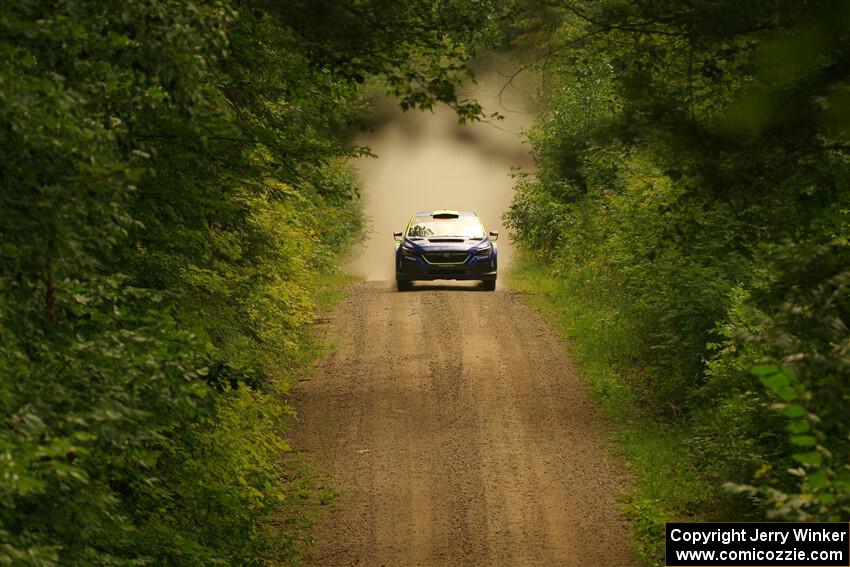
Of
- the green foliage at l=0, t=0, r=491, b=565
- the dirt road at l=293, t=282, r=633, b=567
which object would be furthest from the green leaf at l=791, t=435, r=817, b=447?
the dirt road at l=293, t=282, r=633, b=567

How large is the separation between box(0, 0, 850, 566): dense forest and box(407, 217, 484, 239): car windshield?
376 inches

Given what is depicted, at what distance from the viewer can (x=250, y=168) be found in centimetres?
1071

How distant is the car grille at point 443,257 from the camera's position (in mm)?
28225

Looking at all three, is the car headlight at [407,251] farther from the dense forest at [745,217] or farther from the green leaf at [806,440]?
the green leaf at [806,440]

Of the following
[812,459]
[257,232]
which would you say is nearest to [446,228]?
[257,232]

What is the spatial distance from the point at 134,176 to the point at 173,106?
311 centimetres

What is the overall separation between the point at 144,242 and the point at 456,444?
7989mm

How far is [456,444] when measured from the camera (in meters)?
17.0

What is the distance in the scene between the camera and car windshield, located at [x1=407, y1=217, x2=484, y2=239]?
28547 millimetres

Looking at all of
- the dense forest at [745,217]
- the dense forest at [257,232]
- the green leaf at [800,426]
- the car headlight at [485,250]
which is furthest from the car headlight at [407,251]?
the green leaf at [800,426]

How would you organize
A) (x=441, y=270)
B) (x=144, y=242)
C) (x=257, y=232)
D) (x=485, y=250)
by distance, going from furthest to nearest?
(x=485, y=250)
(x=441, y=270)
(x=257, y=232)
(x=144, y=242)

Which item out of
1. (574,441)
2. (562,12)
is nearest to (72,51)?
(562,12)

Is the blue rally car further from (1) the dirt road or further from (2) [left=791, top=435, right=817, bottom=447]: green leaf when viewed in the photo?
(2) [left=791, top=435, right=817, bottom=447]: green leaf

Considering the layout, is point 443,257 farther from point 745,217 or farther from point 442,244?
point 745,217
